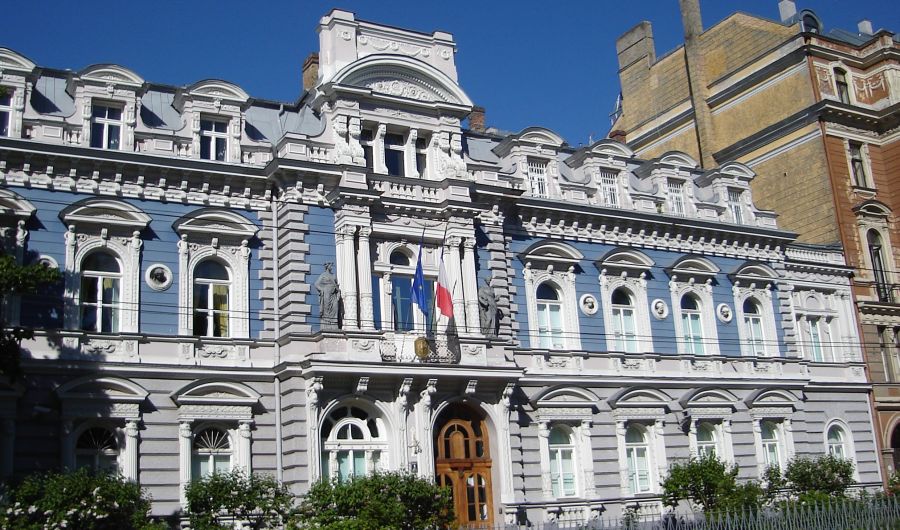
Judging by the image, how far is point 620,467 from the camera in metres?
31.8

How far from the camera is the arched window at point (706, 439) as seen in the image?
3400 cm

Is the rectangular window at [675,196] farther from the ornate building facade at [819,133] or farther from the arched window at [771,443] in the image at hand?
the arched window at [771,443]

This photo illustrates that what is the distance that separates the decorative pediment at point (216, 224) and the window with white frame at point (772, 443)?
757 inches

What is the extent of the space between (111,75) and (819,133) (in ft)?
90.1

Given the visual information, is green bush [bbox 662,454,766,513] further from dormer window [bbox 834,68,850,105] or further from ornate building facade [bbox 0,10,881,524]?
dormer window [bbox 834,68,850,105]

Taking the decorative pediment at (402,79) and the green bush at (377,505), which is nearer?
the green bush at (377,505)

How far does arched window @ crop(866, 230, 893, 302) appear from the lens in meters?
40.8

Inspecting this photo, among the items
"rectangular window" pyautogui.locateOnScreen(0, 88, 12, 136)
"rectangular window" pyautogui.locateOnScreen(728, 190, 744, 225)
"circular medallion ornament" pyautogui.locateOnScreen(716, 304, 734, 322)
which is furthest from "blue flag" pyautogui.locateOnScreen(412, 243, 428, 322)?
"rectangular window" pyautogui.locateOnScreen(728, 190, 744, 225)

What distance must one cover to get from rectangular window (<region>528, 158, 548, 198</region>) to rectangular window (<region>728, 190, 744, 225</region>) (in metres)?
8.49

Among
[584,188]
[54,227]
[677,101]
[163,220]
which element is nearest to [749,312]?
[584,188]

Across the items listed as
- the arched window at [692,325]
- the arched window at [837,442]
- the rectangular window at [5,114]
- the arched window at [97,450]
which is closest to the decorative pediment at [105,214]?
the rectangular window at [5,114]

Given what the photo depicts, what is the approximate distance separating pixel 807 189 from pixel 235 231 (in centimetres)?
2436

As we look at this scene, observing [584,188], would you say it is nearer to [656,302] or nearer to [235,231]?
[656,302]

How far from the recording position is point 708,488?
29.9m
